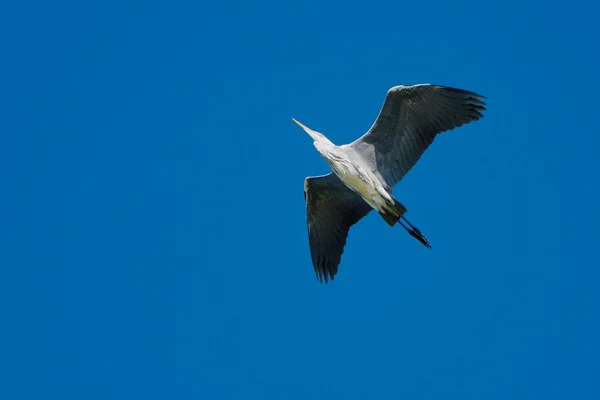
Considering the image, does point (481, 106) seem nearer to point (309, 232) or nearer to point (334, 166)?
point (334, 166)

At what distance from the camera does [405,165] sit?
55.5ft

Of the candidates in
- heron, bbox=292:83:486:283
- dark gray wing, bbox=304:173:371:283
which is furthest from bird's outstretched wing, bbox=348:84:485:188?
dark gray wing, bbox=304:173:371:283

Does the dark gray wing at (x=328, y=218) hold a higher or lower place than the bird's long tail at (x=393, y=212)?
Answer: higher

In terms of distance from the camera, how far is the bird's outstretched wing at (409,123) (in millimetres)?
16281

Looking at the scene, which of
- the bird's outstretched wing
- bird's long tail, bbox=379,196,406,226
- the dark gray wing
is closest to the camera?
the bird's outstretched wing

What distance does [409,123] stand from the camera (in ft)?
54.6

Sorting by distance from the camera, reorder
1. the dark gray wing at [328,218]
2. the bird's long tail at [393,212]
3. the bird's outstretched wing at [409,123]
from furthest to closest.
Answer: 1. the dark gray wing at [328,218]
2. the bird's long tail at [393,212]
3. the bird's outstretched wing at [409,123]

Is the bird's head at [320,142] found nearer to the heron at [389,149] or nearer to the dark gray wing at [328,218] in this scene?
the heron at [389,149]

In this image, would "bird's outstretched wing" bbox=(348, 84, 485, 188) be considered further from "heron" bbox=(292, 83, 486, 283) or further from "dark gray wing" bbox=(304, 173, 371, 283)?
"dark gray wing" bbox=(304, 173, 371, 283)

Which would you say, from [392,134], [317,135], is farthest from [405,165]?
[317,135]

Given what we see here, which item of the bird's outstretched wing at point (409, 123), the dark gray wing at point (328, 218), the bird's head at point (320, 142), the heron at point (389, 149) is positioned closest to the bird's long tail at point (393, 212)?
the heron at point (389, 149)

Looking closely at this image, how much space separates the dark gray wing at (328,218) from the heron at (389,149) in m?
0.02

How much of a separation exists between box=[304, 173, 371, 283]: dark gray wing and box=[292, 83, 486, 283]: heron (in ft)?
0.06

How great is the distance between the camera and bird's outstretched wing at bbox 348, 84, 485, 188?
641 inches
